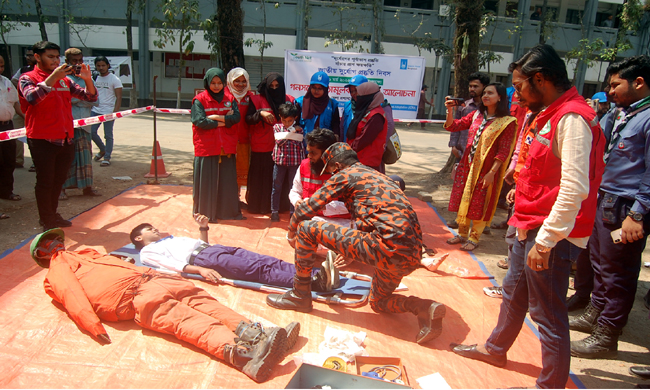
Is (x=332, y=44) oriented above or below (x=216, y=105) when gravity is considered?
above

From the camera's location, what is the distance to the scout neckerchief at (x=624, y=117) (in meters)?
2.88

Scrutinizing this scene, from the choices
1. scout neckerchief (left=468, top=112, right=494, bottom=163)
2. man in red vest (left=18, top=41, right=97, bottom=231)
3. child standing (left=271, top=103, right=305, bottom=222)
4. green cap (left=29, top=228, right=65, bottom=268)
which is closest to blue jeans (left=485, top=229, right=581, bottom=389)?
scout neckerchief (left=468, top=112, right=494, bottom=163)

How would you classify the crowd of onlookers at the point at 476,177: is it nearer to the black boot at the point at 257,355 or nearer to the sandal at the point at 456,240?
the sandal at the point at 456,240

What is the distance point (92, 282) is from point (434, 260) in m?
2.75

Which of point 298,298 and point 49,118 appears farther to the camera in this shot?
point 49,118

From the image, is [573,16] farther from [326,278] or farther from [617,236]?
[326,278]

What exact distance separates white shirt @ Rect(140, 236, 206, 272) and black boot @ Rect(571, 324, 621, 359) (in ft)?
9.71

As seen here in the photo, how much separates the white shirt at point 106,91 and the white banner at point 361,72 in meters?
3.10

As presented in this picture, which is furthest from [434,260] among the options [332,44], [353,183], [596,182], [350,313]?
[332,44]

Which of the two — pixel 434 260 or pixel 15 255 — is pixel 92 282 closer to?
pixel 15 255

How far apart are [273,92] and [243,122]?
52 centimetres

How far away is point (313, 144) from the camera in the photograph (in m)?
3.54

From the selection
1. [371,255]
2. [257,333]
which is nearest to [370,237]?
[371,255]

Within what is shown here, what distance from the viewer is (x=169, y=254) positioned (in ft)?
11.6
